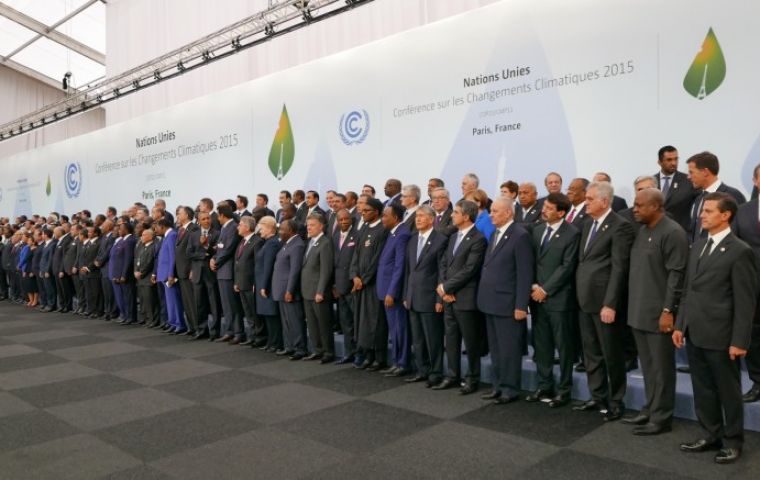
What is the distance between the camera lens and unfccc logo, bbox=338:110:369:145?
27.1ft

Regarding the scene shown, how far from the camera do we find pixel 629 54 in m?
5.62

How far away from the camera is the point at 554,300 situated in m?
4.01

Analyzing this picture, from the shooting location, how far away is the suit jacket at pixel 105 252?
8.77m

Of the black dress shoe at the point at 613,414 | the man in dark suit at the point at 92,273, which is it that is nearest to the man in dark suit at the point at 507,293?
the black dress shoe at the point at 613,414

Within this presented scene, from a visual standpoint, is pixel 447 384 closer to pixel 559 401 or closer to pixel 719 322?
pixel 559 401

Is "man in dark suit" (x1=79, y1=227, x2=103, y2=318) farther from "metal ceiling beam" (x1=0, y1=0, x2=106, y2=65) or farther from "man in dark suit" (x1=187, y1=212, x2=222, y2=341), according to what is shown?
"metal ceiling beam" (x1=0, y1=0, x2=106, y2=65)

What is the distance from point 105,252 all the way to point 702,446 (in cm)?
819

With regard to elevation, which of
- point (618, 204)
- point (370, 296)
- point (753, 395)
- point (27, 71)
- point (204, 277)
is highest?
point (27, 71)

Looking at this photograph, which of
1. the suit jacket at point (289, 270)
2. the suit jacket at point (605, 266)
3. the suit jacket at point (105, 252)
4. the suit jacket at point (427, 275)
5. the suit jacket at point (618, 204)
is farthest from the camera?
the suit jacket at point (105, 252)

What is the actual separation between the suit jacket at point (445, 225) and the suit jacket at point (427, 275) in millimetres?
48

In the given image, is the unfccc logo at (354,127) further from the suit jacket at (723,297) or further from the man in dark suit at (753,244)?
the suit jacket at (723,297)

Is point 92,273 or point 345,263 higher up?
point 345,263

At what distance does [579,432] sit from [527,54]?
4323 millimetres

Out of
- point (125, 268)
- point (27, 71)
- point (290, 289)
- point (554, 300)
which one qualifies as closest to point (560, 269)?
point (554, 300)
